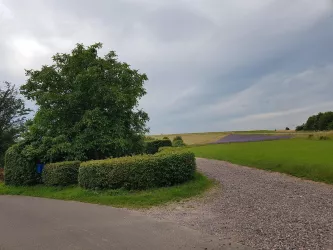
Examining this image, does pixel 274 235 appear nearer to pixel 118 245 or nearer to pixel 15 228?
pixel 118 245

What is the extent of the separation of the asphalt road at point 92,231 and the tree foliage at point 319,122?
57701mm

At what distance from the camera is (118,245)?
5.53 meters

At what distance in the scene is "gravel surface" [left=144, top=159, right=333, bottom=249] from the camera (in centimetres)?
542

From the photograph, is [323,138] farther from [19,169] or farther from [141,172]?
[19,169]

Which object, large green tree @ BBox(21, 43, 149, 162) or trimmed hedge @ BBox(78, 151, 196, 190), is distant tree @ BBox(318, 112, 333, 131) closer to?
large green tree @ BBox(21, 43, 149, 162)

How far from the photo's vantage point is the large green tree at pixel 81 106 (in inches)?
580

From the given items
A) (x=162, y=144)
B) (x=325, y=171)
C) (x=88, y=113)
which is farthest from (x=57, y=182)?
(x=162, y=144)

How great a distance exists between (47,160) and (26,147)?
1.20 metres

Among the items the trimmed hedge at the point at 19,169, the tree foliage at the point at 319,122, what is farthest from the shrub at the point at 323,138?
the tree foliage at the point at 319,122

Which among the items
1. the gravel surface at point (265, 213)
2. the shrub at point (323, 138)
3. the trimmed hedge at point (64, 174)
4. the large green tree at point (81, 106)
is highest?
the large green tree at point (81, 106)

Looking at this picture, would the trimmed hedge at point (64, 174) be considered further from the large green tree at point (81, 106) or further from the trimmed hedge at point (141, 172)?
the trimmed hedge at point (141, 172)

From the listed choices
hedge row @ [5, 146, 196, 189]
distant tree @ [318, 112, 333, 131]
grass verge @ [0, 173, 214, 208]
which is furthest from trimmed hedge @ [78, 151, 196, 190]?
distant tree @ [318, 112, 333, 131]

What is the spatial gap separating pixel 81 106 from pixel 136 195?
7.77m

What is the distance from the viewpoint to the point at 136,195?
1001cm
